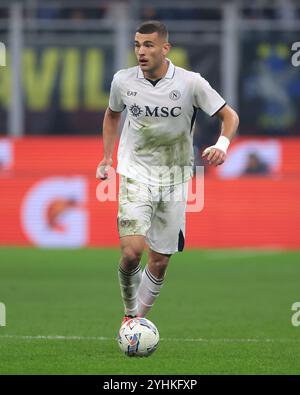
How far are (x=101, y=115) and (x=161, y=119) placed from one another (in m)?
13.5

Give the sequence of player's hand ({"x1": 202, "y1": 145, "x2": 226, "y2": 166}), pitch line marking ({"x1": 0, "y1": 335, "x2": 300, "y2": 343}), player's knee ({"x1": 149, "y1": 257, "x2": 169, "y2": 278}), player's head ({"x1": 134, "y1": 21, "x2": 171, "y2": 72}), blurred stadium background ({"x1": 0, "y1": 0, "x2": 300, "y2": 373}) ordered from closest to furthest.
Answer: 1. player's hand ({"x1": 202, "y1": 145, "x2": 226, "y2": 166})
2. player's head ({"x1": 134, "y1": 21, "x2": 171, "y2": 72})
3. player's knee ({"x1": 149, "y1": 257, "x2": 169, "y2": 278})
4. pitch line marking ({"x1": 0, "y1": 335, "x2": 300, "y2": 343})
5. blurred stadium background ({"x1": 0, "y1": 0, "x2": 300, "y2": 373})

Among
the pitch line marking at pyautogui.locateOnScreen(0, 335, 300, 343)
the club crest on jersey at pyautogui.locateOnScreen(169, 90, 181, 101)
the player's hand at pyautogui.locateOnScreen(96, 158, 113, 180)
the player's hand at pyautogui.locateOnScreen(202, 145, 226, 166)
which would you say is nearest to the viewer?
the player's hand at pyautogui.locateOnScreen(202, 145, 226, 166)

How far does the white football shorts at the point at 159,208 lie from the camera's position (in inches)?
375

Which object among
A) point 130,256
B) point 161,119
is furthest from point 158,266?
point 161,119

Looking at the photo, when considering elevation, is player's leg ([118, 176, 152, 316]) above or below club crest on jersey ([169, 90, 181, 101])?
below

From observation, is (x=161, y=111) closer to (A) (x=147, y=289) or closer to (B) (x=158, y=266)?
(B) (x=158, y=266)

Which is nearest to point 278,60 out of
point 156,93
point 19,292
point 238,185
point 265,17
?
point 265,17

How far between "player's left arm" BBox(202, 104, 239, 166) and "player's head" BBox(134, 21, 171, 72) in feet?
2.28

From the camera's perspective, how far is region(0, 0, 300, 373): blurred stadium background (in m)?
21.4

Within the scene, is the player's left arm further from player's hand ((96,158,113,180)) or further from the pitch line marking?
the pitch line marking

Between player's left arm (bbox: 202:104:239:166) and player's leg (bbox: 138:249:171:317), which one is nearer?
player's left arm (bbox: 202:104:239:166)

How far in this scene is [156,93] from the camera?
960 cm

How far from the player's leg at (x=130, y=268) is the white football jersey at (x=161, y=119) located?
2.00 feet

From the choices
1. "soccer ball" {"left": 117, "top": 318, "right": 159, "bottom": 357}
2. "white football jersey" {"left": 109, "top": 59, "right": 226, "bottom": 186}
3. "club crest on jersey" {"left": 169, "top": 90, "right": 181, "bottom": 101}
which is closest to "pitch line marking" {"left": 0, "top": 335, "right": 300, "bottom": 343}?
"soccer ball" {"left": 117, "top": 318, "right": 159, "bottom": 357}
